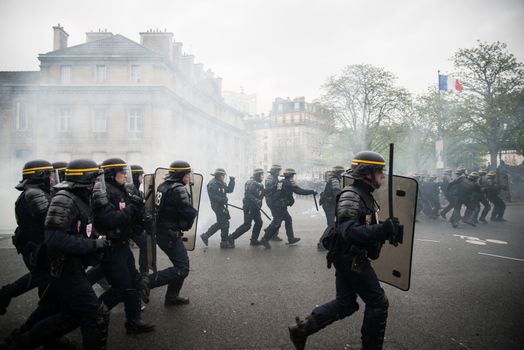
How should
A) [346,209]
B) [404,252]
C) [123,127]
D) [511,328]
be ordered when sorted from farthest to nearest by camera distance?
[123,127] → [511,328] → [404,252] → [346,209]

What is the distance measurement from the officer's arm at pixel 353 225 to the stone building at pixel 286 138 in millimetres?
49725

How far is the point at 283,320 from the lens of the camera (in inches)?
139

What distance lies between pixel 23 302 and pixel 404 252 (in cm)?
455

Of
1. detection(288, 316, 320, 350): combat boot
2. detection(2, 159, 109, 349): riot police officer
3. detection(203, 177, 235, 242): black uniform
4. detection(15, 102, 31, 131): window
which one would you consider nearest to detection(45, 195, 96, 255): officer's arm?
detection(2, 159, 109, 349): riot police officer

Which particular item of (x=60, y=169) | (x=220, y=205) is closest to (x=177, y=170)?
(x=60, y=169)

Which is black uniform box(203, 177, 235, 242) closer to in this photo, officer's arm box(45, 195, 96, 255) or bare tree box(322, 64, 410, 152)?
officer's arm box(45, 195, 96, 255)

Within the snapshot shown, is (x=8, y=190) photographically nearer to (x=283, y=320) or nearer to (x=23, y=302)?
(x=23, y=302)

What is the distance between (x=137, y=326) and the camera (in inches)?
128

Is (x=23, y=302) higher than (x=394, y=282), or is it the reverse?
(x=394, y=282)

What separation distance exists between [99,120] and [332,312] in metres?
27.5

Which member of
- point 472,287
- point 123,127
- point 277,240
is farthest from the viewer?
point 123,127

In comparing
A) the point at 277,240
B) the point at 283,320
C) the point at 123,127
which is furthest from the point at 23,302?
the point at 123,127

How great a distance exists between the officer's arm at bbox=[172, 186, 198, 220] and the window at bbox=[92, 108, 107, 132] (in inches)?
984

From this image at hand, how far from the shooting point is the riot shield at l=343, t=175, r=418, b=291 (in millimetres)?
2904
